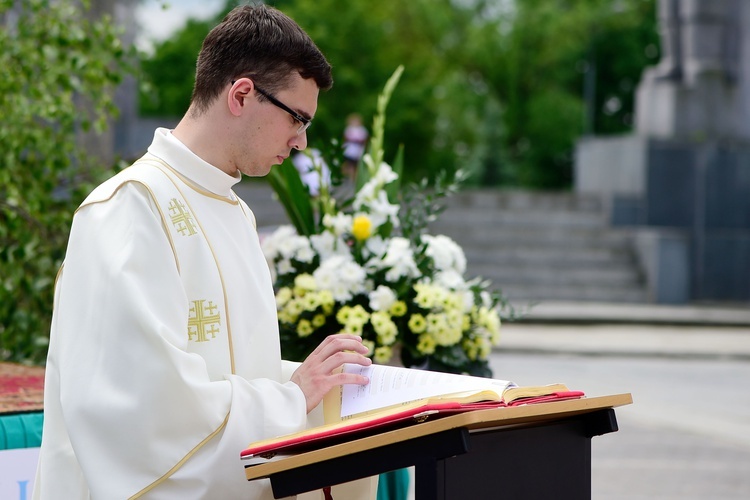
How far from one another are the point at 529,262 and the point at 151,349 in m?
15.7

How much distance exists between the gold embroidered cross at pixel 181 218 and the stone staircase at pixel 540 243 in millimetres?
13829

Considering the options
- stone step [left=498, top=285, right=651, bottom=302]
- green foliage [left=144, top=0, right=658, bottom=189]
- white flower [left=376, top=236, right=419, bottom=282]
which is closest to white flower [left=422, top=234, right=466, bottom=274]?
white flower [left=376, top=236, right=419, bottom=282]

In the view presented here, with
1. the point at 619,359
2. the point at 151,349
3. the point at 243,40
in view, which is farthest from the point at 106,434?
the point at 619,359

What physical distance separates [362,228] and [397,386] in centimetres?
197

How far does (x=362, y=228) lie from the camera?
426cm

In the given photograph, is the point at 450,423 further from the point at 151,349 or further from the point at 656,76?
the point at 656,76

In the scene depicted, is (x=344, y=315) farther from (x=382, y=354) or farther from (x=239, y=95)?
(x=239, y=95)

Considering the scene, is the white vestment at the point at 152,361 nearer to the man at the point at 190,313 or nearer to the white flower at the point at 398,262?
the man at the point at 190,313

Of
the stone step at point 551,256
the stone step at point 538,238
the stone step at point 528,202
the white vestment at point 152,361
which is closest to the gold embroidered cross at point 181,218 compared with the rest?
the white vestment at point 152,361

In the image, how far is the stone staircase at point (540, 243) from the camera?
17016 millimetres

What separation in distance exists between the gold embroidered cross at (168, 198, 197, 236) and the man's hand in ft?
1.17

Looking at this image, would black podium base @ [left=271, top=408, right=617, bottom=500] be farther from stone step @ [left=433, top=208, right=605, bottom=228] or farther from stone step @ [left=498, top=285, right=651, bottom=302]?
stone step @ [left=433, top=208, right=605, bottom=228]

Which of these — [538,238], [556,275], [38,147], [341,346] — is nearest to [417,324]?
[341,346]

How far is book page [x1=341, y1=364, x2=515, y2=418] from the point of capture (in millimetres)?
2256
